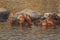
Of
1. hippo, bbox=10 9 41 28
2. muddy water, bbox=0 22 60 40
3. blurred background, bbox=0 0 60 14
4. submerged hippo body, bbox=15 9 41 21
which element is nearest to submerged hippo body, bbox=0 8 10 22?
blurred background, bbox=0 0 60 14

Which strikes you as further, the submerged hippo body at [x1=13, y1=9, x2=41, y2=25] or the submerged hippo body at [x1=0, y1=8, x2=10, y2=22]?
the submerged hippo body at [x1=0, y1=8, x2=10, y2=22]

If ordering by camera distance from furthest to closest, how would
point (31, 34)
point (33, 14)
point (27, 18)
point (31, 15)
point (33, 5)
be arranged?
point (33, 5), point (33, 14), point (31, 15), point (27, 18), point (31, 34)

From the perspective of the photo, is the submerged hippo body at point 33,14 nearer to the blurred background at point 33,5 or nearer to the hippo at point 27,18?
the hippo at point 27,18

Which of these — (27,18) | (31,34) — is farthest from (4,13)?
(31,34)

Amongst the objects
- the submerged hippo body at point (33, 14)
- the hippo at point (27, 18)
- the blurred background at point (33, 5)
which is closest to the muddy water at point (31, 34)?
the hippo at point (27, 18)

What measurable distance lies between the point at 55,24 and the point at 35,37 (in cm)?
831

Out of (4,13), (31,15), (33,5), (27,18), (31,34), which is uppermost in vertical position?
(33,5)

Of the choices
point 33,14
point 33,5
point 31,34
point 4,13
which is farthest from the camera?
point 33,5

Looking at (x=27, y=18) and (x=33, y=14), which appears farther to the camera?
(x=33, y=14)

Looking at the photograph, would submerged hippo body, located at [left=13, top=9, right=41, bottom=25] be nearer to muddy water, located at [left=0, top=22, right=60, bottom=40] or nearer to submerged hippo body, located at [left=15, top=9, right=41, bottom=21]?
submerged hippo body, located at [left=15, top=9, right=41, bottom=21]

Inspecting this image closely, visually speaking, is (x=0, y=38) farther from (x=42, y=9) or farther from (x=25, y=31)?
(x=42, y=9)

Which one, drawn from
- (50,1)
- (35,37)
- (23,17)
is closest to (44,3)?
(50,1)

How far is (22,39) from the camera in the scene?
84.0 ft

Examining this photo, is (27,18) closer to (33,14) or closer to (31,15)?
(31,15)
